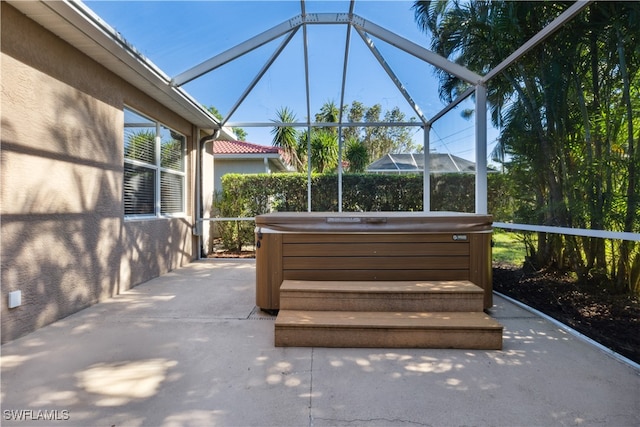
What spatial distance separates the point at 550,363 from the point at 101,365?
3.02 metres

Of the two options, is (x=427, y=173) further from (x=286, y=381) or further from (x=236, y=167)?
(x=236, y=167)

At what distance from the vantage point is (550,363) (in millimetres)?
2146

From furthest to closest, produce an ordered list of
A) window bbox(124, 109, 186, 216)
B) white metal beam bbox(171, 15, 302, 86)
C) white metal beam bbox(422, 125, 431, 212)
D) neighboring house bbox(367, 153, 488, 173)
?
white metal beam bbox(422, 125, 431, 212), neighboring house bbox(367, 153, 488, 173), white metal beam bbox(171, 15, 302, 86), window bbox(124, 109, 186, 216)

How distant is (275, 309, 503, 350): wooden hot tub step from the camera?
92.1 inches

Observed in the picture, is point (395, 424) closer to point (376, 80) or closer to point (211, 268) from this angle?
point (211, 268)

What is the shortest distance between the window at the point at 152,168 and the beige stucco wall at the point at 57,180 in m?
0.30

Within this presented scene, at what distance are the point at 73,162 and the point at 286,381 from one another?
293cm

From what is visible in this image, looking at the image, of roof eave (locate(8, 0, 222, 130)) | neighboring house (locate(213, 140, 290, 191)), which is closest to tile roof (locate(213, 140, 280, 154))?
neighboring house (locate(213, 140, 290, 191))

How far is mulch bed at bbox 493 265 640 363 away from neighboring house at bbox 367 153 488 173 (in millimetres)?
2235

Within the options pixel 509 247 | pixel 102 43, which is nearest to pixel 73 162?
pixel 102 43

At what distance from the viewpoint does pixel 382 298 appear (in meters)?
2.67

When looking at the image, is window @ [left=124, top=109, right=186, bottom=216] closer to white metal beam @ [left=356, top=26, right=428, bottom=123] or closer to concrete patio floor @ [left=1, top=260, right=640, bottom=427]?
concrete patio floor @ [left=1, top=260, right=640, bottom=427]

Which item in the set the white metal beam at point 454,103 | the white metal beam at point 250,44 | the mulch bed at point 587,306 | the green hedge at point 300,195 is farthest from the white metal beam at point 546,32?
the green hedge at point 300,195
